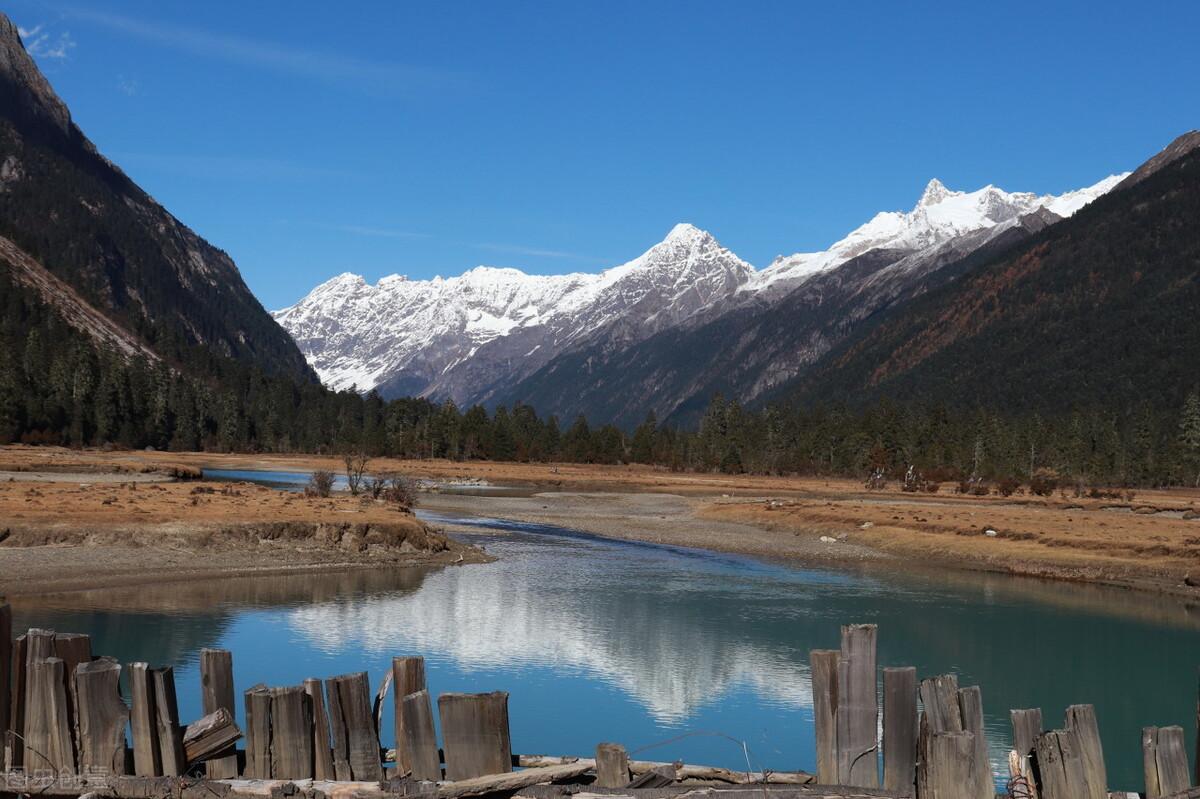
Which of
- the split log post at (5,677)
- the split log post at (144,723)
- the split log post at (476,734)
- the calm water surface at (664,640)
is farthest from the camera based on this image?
the calm water surface at (664,640)

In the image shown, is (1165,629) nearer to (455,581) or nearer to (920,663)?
(920,663)

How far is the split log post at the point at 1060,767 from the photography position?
458 inches

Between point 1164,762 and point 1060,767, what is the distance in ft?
3.84

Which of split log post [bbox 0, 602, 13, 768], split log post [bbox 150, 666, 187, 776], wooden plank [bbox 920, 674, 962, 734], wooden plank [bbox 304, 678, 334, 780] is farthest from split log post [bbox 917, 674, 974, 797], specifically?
split log post [bbox 0, 602, 13, 768]

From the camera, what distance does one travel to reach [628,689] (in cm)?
3055

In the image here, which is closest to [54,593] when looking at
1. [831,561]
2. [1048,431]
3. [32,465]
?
[831,561]

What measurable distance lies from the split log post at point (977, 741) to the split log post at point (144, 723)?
8.65 m

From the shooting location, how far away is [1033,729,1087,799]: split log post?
11641mm

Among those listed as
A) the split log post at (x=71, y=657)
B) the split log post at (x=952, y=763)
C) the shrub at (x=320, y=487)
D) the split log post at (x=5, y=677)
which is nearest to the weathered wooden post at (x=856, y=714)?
the split log post at (x=952, y=763)

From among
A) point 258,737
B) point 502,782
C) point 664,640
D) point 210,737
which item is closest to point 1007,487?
point 664,640

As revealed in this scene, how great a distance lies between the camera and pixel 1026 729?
1193 centimetres

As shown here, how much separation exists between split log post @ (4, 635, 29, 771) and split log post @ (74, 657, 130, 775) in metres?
0.83

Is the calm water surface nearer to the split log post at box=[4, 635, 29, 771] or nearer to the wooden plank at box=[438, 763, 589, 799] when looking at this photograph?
the wooden plank at box=[438, 763, 589, 799]

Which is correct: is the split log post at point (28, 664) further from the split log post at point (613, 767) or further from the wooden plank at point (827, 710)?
the wooden plank at point (827, 710)
